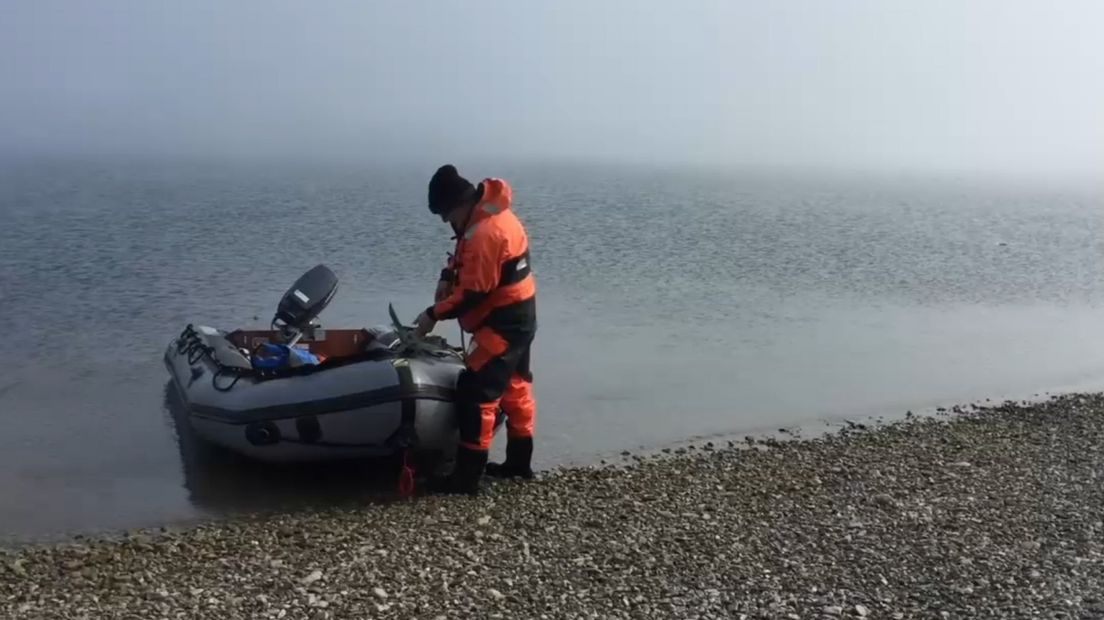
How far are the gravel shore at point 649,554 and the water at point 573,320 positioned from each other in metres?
1.16

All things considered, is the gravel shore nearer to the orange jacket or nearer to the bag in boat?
the orange jacket

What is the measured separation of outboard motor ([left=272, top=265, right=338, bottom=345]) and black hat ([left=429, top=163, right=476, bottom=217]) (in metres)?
2.49

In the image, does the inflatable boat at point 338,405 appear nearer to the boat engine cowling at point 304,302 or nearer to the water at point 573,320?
the water at point 573,320

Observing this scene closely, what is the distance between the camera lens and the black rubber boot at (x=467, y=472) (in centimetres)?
617

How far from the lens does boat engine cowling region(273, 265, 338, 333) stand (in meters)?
8.13

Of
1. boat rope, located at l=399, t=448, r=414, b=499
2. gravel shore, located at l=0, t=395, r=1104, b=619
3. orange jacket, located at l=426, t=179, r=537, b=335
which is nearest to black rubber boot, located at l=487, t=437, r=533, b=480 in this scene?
gravel shore, located at l=0, t=395, r=1104, b=619

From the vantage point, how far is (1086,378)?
11289mm

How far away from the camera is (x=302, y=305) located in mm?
→ 8148

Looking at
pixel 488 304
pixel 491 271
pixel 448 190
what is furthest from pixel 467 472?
pixel 448 190

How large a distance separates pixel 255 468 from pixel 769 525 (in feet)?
11.6

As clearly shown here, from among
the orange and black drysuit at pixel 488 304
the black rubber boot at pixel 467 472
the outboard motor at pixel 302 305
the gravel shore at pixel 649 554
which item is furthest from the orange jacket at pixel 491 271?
the outboard motor at pixel 302 305

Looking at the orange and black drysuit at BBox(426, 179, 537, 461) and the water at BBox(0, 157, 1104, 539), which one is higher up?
the orange and black drysuit at BBox(426, 179, 537, 461)

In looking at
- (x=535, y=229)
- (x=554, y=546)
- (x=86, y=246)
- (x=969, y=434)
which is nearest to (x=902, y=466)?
(x=969, y=434)

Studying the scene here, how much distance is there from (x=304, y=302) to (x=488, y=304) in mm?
2609
